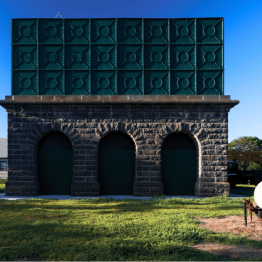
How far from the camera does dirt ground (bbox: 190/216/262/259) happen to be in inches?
198

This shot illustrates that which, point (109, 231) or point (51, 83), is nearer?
point (109, 231)

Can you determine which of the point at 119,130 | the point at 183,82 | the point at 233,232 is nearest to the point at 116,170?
the point at 119,130

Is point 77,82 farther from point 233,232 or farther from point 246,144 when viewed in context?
point 246,144

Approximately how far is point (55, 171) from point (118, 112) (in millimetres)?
4951

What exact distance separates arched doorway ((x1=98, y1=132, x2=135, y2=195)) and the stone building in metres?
0.06

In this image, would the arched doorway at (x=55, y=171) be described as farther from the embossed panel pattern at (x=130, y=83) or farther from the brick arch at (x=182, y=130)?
the brick arch at (x=182, y=130)

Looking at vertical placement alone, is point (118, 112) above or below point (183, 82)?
below

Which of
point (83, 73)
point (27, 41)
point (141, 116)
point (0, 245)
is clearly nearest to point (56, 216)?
point (0, 245)

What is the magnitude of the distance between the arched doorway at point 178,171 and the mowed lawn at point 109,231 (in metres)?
2.57

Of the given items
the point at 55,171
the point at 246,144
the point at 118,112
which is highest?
the point at 118,112

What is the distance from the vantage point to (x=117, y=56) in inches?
510

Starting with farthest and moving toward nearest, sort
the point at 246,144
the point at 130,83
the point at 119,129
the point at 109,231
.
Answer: the point at 246,144, the point at 130,83, the point at 119,129, the point at 109,231

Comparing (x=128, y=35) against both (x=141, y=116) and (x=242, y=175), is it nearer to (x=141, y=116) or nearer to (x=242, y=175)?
(x=141, y=116)

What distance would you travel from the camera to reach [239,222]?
7414 millimetres
